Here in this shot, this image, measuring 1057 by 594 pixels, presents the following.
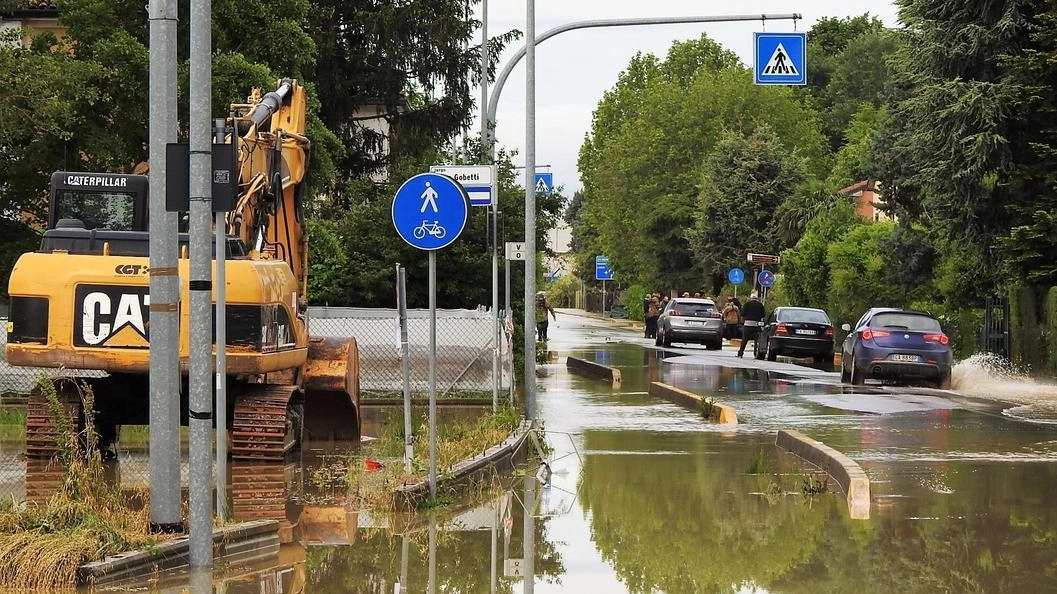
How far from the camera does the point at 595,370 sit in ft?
112

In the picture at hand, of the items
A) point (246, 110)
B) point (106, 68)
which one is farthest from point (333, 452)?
point (106, 68)

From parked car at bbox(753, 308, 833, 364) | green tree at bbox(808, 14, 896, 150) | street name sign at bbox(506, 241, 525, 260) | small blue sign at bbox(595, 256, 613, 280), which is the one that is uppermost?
green tree at bbox(808, 14, 896, 150)

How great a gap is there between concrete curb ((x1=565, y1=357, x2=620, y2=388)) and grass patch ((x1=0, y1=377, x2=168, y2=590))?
1984 cm

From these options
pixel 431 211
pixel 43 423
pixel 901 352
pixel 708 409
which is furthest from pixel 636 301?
pixel 431 211

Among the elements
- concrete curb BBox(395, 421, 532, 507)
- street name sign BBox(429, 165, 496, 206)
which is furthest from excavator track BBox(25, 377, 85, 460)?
street name sign BBox(429, 165, 496, 206)

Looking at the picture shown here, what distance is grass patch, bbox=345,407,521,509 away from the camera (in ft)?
43.1

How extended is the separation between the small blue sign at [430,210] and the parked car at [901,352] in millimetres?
18070

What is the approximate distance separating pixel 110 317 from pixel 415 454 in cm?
313

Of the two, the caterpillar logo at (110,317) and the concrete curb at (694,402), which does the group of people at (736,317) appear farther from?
the caterpillar logo at (110,317)

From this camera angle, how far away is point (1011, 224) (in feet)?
113

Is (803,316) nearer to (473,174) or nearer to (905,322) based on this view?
(905,322)

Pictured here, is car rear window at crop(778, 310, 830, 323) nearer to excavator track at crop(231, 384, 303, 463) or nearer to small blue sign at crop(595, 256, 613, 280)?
excavator track at crop(231, 384, 303, 463)

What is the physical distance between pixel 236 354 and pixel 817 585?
23.4 ft

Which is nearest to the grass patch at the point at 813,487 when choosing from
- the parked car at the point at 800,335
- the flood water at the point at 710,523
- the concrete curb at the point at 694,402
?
the flood water at the point at 710,523
